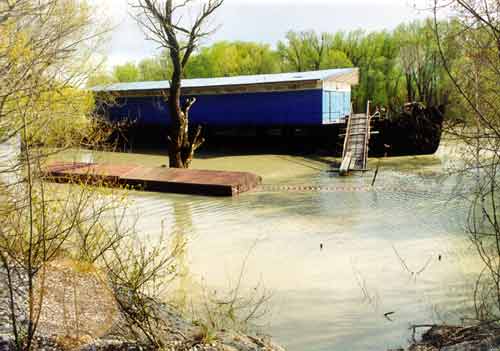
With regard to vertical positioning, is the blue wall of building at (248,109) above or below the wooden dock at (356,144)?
above

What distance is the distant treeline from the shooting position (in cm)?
3672

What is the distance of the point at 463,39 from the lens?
4.31m

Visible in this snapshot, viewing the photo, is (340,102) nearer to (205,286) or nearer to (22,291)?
(205,286)

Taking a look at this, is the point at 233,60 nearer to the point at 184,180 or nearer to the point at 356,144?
the point at 356,144

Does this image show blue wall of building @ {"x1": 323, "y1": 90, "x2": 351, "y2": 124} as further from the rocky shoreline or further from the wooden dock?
the rocky shoreline

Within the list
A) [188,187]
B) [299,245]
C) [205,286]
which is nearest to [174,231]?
[299,245]

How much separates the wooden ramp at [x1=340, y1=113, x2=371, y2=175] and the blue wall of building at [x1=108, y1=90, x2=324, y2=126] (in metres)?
1.55

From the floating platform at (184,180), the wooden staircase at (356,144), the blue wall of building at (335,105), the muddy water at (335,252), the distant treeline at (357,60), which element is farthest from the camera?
the distant treeline at (357,60)

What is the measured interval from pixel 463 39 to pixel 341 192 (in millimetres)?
8443

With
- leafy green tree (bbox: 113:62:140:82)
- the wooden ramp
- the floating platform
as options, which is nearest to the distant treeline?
leafy green tree (bbox: 113:62:140:82)

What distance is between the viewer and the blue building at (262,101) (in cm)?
2084

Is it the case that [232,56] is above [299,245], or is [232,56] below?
above

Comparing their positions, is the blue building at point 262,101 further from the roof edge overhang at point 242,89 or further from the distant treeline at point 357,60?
the distant treeline at point 357,60

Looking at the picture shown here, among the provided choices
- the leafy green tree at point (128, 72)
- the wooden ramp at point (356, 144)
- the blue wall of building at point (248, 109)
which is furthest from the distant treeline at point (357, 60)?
the wooden ramp at point (356, 144)
